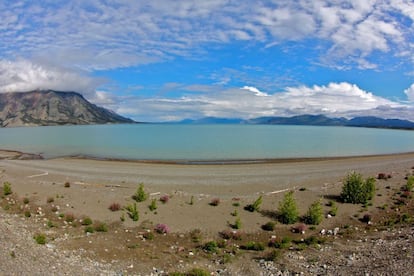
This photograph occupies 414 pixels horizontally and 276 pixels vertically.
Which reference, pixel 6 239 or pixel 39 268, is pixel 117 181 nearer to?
pixel 6 239

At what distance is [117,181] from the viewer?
36.9m

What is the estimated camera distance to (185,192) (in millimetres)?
31141

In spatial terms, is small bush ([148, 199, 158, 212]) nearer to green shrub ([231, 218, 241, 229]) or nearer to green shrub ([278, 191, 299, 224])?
green shrub ([231, 218, 241, 229])

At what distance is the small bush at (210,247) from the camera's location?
56.8 ft

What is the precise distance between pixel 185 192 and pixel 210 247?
45.4ft

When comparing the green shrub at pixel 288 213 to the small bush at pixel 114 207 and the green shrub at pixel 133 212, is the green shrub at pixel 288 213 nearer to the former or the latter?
the green shrub at pixel 133 212

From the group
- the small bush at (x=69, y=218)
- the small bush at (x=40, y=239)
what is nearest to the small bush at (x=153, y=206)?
the small bush at (x=69, y=218)

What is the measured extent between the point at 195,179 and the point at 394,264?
89.3 feet

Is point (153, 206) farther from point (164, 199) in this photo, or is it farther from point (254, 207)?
point (254, 207)

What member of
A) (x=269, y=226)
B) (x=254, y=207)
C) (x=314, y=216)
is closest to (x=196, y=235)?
(x=269, y=226)

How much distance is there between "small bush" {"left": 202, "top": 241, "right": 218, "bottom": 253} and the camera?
681 inches

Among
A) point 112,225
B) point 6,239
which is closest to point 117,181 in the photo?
point 112,225

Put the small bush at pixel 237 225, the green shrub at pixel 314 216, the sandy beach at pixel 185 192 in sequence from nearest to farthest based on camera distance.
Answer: the small bush at pixel 237 225, the green shrub at pixel 314 216, the sandy beach at pixel 185 192

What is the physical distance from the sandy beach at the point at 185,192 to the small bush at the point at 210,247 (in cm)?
149
